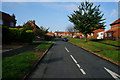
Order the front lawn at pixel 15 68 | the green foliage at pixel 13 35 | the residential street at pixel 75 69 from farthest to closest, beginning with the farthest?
the green foliage at pixel 13 35 < the residential street at pixel 75 69 < the front lawn at pixel 15 68

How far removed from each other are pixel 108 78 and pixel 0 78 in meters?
5.29

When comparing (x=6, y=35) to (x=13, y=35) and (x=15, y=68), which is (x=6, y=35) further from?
(x=15, y=68)

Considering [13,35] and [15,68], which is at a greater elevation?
[13,35]

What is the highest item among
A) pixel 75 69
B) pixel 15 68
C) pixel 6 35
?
pixel 6 35


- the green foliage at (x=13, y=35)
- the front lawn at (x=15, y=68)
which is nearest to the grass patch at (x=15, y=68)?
the front lawn at (x=15, y=68)

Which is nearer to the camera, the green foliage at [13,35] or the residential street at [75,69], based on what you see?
the residential street at [75,69]

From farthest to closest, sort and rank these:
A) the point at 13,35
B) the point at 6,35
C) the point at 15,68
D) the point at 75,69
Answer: the point at 13,35 < the point at 6,35 < the point at 75,69 < the point at 15,68

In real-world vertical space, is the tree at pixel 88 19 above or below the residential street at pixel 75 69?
above

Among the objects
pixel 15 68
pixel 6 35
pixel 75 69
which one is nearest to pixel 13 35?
pixel 6 35

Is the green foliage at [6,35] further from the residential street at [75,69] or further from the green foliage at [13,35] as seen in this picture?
the residential street at [75,69]

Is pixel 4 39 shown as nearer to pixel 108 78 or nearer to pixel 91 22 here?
pixel 108 78

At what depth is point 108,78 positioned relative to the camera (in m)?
4.46

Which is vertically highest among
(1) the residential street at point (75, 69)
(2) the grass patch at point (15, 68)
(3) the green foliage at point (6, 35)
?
(3) the green foliage at point (6, 35)

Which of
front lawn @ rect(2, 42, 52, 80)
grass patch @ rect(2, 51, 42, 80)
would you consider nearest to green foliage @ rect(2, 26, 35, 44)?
front lawn @ rect(2, 42, 52, 80)
